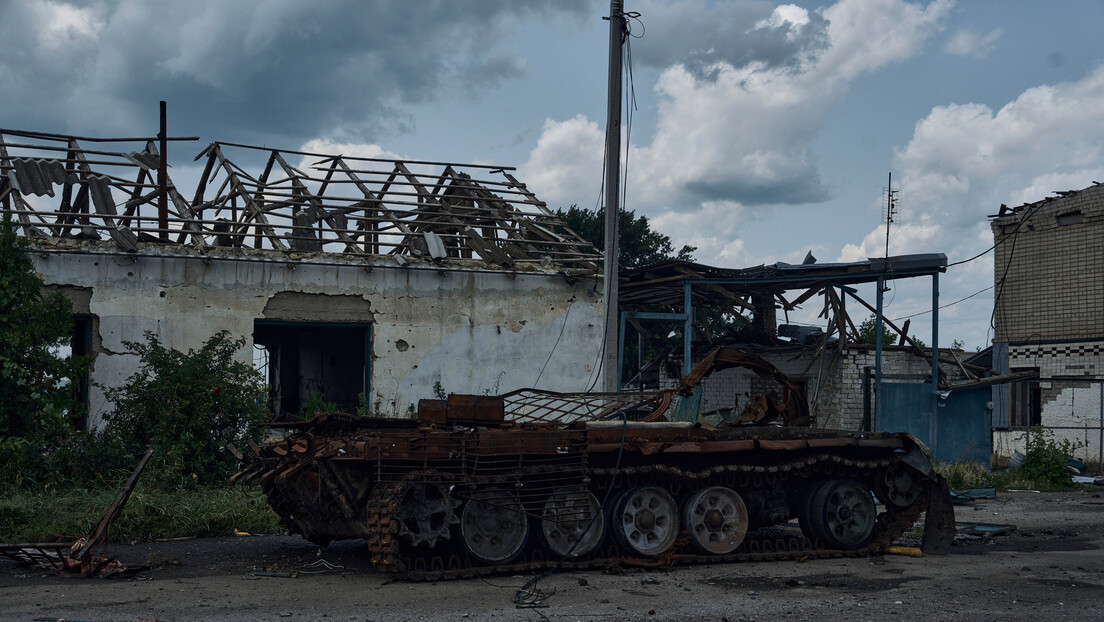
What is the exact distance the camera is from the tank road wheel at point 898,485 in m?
11.6

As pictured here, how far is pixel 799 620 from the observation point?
7.55 meters

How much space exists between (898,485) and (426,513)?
5579 mm

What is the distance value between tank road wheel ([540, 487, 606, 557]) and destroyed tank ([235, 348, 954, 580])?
0.04ft

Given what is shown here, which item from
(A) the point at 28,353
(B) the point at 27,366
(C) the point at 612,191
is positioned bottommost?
(B) the point at 27,366

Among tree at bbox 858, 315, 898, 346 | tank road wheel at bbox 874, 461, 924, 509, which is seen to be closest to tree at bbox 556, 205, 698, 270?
tree at bbox 858, 315, 898, 346

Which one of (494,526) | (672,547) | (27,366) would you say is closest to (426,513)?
(494,526)

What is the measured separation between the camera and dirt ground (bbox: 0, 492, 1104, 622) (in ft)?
25.4

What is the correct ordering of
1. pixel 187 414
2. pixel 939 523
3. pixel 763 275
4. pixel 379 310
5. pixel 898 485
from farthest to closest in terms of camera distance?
1. pixel 763 275
2. pixel 379 310
3. pixel 187 414
4. pixel 898 485
5. pixel 939 523

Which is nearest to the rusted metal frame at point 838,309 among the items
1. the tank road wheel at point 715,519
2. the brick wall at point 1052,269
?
the brick wall at point 1052,269

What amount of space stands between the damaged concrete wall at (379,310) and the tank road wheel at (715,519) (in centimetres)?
701

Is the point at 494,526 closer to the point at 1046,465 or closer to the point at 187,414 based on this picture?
the point at 187,414

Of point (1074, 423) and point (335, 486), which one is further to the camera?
point (1074, 423)

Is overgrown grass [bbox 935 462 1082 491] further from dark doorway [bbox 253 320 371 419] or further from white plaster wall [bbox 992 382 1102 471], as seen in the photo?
dark doorway [bbox 253 320 371 419]

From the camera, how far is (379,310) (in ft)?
54.2
